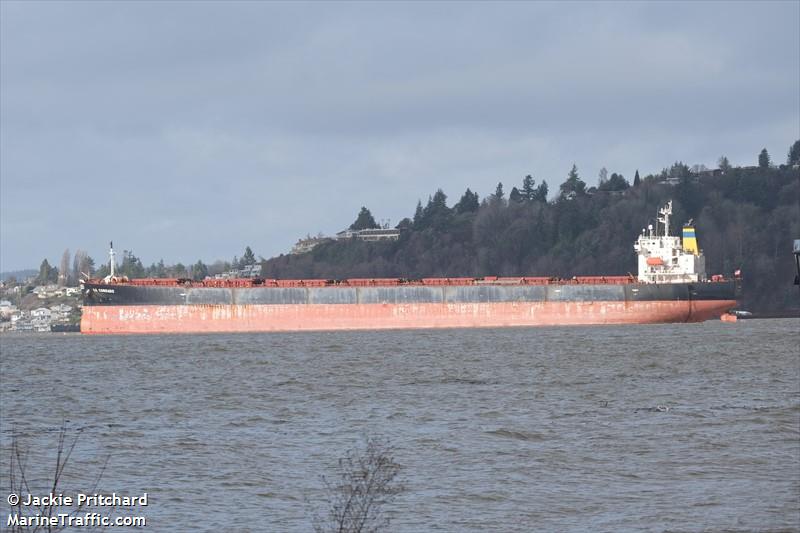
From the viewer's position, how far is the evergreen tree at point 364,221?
184 metres

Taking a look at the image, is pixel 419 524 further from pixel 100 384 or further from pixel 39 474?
pixel 100 384

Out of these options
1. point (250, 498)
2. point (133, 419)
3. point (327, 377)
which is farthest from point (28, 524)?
point (327, 377)

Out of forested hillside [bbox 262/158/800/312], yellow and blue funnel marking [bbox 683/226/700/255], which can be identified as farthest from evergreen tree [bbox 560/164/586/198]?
yellow and blue funnel marking [bbox 683/226/700/255]

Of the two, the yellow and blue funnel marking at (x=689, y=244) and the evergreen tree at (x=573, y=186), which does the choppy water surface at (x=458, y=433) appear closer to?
the yellow and blue funnel marking at (x=689, y=244)

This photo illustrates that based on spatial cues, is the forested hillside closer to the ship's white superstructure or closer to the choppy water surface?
the ship's white superstructure

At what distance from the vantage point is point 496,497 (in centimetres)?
1536

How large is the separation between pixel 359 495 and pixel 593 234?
119446 millimetres

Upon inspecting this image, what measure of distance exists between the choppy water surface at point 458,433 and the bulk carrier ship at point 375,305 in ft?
59.9

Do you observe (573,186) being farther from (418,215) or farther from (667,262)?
(667,262)

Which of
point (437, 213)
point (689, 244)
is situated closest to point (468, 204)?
point (437, 213)

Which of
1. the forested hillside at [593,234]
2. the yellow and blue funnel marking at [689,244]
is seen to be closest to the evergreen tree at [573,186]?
the forested hillside at [593,234]

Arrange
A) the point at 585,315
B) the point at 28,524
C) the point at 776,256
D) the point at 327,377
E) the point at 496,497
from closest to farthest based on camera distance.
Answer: the point at 28,524, the point at 496,497, the point at 327,377, the point at 585,315, the point at 776,256

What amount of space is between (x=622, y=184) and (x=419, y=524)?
491 feet

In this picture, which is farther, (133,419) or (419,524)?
(133,419)
